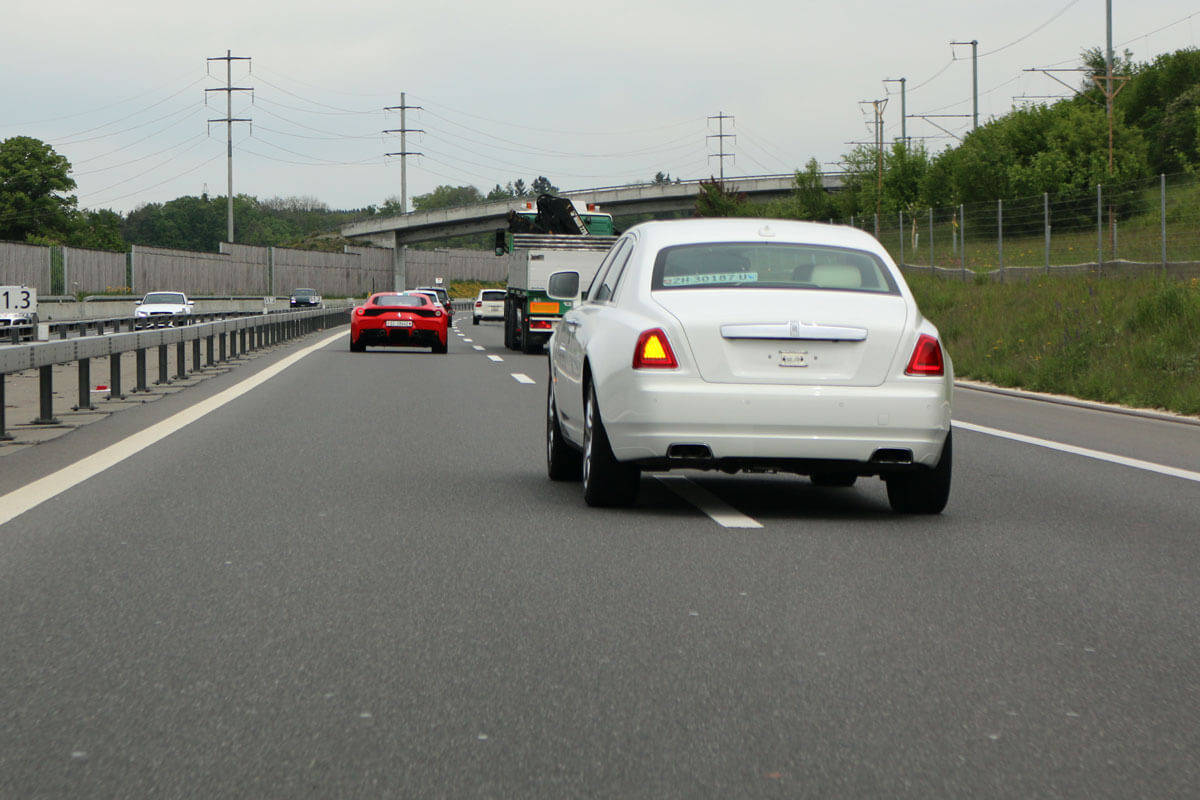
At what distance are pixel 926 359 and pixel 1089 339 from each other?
46.4 ft

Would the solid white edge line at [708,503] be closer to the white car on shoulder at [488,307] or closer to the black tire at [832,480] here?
the black tire at [832,480]

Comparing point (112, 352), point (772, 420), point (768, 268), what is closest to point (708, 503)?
point (772, 420)

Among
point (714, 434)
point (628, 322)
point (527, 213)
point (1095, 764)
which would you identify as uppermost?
point (527, 213)

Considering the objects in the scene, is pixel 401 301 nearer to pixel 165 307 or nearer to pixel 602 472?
pixel 165 307

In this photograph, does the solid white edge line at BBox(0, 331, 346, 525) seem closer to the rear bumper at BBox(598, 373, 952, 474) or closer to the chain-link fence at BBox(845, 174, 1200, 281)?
the rear bumper at BBox(598, 373, 952, 474)

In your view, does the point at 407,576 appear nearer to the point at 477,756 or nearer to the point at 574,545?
the point at 574,545

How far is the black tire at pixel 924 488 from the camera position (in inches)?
337

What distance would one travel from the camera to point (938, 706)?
15.2ft

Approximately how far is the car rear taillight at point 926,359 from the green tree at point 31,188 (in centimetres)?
11561

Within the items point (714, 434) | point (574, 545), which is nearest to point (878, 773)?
point (574, 545)

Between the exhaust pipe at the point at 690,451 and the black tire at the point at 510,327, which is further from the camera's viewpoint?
the black tire at the point at 510,327

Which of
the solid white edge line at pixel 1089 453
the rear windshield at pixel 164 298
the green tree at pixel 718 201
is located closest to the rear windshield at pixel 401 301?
the solid white edge line at pixel 1089 453

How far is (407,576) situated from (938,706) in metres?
2.67

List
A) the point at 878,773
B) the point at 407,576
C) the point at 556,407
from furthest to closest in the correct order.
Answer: the point at 556,407 → the point at 407,576 → the point at 878,773
